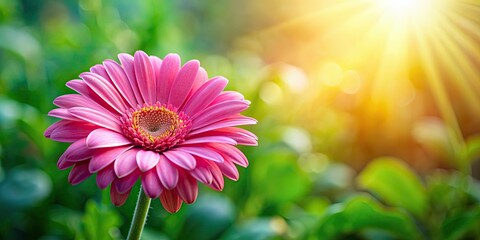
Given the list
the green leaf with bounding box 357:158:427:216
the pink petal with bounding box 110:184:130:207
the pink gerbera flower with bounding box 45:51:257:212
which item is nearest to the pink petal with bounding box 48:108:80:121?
the pink gerbera flower with bounding box 45:51:257:212

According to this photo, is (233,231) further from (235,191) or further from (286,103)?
(286,103)

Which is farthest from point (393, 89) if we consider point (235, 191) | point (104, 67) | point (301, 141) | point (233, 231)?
point (104, 67)

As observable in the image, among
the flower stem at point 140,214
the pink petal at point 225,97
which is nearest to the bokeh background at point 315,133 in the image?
the flower stem at point 140,214

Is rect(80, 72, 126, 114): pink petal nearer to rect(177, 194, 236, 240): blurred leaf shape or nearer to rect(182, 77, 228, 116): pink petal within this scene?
rect(182, 77, 228, 116): pink petal

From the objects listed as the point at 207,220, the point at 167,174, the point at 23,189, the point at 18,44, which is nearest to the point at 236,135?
the point at 167,174

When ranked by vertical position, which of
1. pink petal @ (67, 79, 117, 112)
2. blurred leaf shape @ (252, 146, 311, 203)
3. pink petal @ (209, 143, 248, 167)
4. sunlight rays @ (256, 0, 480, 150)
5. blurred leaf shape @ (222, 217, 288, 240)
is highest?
sunlight rays @ (256, 0, 480, 150)
